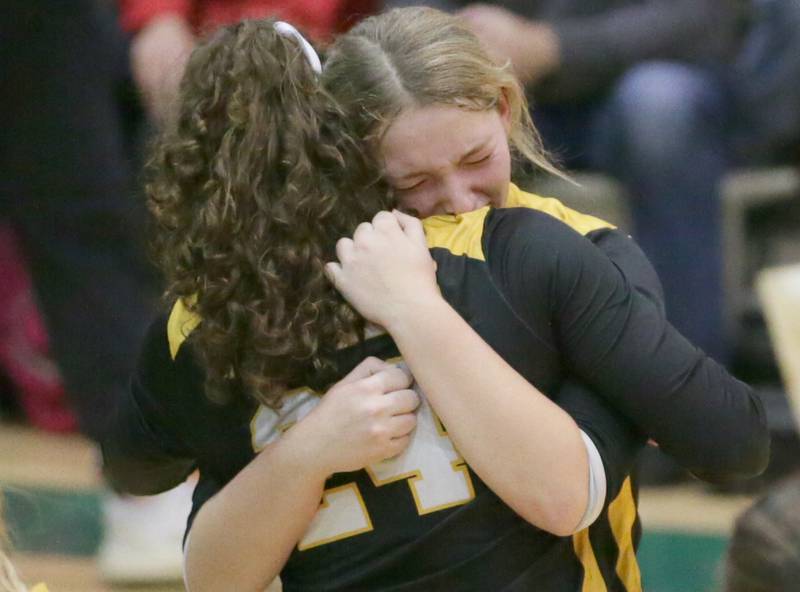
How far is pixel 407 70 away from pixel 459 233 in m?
0.16

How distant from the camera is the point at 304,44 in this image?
1331 mm

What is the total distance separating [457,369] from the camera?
1.23 m

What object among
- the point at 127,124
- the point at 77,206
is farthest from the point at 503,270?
the point at 127,124

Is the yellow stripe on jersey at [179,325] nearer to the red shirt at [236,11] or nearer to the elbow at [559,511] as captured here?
the elbow at [559,511]

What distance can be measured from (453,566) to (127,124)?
83.1 inches

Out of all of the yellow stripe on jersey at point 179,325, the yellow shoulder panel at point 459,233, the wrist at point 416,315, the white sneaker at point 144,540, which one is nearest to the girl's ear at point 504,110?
the yellow shoulder panel at point 459,233

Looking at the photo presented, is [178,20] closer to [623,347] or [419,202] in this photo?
[419,202]

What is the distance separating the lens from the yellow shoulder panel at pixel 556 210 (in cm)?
141

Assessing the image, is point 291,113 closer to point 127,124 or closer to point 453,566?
point 453,566

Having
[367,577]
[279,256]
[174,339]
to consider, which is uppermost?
[279,256]

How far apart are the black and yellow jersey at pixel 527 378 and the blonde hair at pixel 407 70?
115 millimetres

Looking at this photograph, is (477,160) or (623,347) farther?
(477,160)

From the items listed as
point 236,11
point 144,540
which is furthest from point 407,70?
point 236,11

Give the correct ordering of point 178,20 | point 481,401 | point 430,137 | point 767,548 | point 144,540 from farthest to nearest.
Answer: point 178,20, point 144,540, point 767,548, point 430,137, point 481,401
